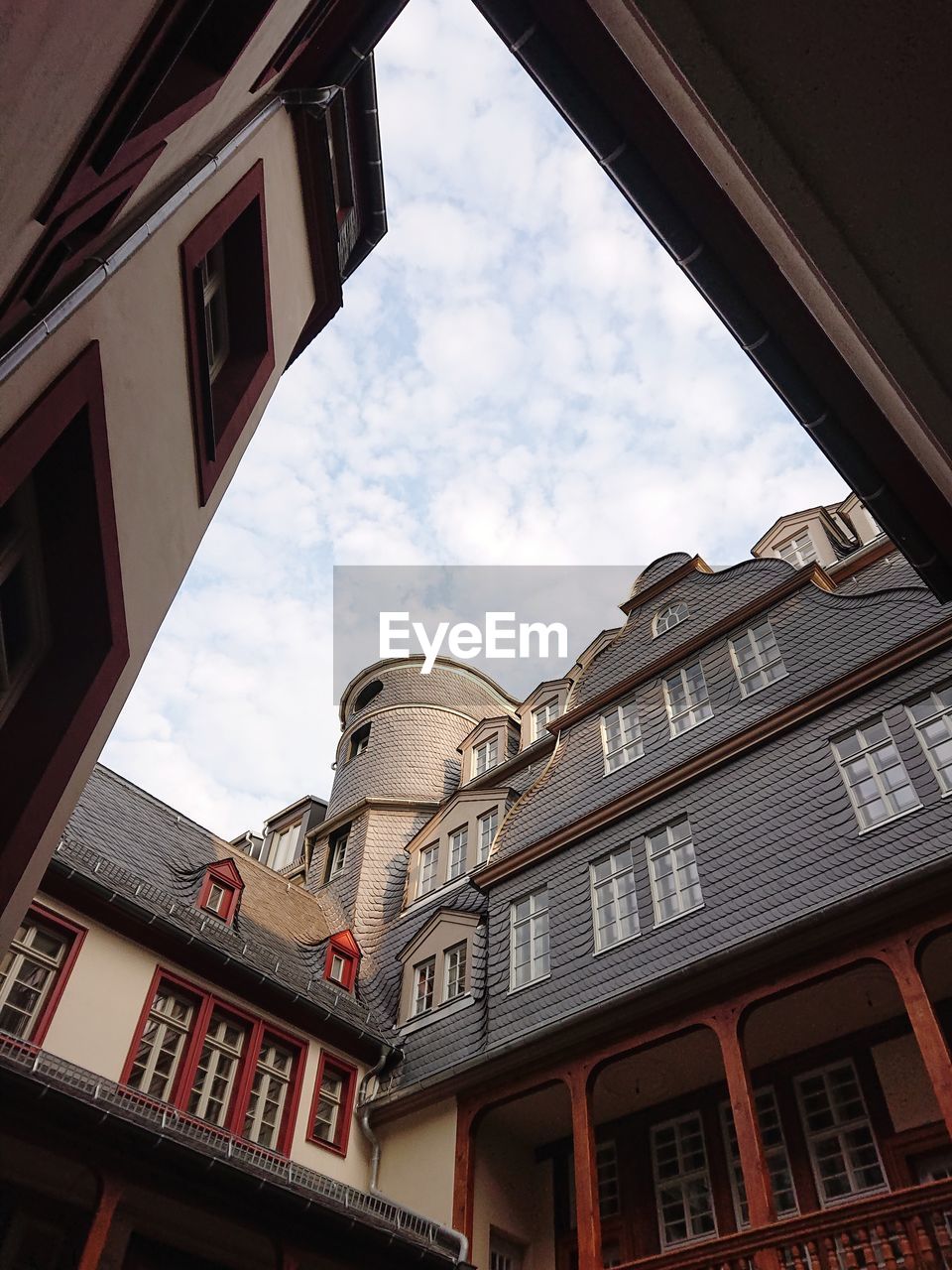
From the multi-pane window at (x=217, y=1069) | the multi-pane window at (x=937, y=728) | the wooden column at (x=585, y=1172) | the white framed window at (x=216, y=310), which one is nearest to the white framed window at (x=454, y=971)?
the wooden column at (x=585, y=1172)

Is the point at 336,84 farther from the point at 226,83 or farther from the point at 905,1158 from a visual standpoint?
the point at 905,1158

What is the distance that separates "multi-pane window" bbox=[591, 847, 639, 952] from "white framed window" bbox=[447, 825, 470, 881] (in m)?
4.71

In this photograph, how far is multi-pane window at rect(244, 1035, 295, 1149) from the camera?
45.0 ft

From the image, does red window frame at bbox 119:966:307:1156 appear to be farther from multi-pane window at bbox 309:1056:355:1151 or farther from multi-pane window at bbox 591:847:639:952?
multi-pane window at bbox 591:847:639:952

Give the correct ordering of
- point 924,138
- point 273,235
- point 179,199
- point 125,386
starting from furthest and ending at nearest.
Answer: point 273,235 → point 179,199 → point 125,386 → point 924,138

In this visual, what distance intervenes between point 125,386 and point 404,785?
62.1ft

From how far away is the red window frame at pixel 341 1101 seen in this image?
14500 millimetres

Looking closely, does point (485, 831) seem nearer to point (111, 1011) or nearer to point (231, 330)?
point (111, 1011)

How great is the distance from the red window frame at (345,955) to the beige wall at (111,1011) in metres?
2.80

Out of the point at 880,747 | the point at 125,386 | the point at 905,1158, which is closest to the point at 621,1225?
the point at 905,1158

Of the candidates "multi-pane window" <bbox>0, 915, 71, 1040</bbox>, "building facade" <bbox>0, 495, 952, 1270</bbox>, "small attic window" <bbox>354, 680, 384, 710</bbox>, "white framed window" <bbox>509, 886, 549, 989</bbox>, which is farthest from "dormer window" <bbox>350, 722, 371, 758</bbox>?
"multi-pane window" <bbox>0, 915, 71, 1040</bbox>

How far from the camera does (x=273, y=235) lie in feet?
31.0

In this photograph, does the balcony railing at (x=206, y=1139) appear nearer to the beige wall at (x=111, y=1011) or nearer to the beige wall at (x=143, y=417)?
the beige wall at (x=111, y=1011)

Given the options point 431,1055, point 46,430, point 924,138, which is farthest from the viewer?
point 431,1055
